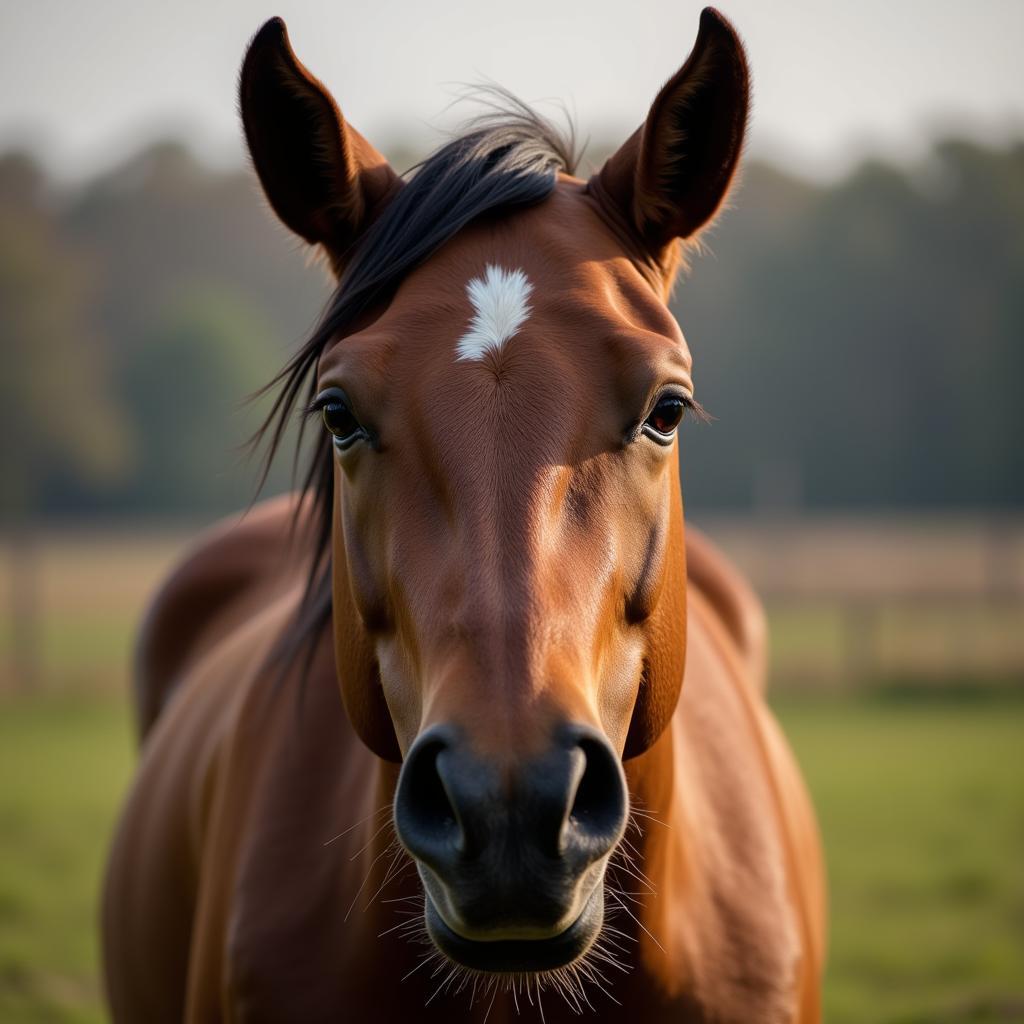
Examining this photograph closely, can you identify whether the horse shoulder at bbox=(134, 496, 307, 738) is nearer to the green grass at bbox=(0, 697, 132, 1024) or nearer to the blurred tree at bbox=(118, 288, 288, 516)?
the green grass at bbox=(0, 697, 132, 1024)

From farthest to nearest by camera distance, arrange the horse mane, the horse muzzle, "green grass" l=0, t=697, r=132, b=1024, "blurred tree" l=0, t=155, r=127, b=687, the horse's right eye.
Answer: "blurred tree" l=0, t=155, r=127, b=687 < "green grass" l=0, t=697, r=132, b=1024 < the horse mane < the horse's right eye < the horse muzzle

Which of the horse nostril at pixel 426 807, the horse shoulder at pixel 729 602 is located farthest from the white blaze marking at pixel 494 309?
the horse shoulder at pixel 729 602

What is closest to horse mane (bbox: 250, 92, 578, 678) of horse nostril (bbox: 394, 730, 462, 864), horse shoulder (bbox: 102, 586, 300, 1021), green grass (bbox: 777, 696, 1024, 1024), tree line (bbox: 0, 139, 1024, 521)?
horse shoulder (bbox: 102, 586, 300, 1021)

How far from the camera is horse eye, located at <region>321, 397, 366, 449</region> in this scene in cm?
200

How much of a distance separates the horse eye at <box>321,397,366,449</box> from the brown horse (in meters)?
0.01

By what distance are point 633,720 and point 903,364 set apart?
37180mm

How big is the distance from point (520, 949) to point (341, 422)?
38.7 inches

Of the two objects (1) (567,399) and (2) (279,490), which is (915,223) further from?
(1) (567,399)

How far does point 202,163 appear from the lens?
42.0 m

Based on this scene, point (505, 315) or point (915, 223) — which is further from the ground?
point (915, 223)

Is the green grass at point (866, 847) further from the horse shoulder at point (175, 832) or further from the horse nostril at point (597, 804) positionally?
the horse nostril at point (597, 804)

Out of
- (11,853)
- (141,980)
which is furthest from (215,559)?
(11,853)

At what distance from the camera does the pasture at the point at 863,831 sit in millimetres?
5758

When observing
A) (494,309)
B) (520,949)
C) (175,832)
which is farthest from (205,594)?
(520,949)
